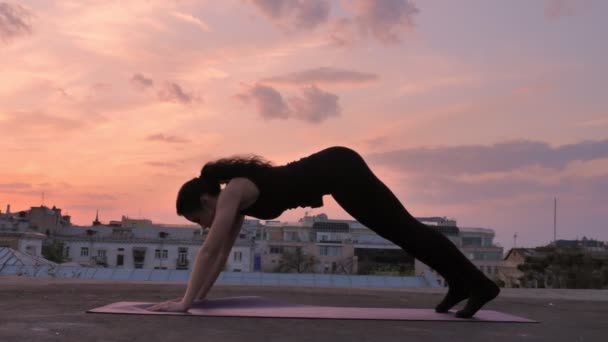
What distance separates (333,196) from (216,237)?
38.6 inches

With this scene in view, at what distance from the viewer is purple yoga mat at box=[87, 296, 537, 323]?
218 inches

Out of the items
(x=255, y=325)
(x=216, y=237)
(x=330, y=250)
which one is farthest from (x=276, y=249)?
(x=255, y=325)

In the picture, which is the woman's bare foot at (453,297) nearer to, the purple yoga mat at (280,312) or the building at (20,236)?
the purple yoga mat at (280,312)

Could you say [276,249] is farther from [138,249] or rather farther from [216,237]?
[216,237]

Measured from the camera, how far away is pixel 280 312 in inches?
228

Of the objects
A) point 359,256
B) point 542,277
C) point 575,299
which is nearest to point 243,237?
point 359,256

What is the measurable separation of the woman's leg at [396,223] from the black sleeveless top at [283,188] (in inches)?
4.3

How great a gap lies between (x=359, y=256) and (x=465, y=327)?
110903mm

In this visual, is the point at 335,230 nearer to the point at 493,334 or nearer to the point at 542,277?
the point at 542,277

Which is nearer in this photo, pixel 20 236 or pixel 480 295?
pixel 480 295

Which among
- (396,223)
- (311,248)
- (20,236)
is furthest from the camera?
(311,248)

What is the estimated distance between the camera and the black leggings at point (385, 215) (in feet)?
18.5

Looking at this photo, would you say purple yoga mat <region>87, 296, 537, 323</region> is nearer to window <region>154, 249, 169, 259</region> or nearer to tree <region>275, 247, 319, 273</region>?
tree <region>275, 247, 319, 273</region>

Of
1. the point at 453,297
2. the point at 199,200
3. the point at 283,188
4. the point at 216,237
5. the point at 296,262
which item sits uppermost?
the point at 296,262
